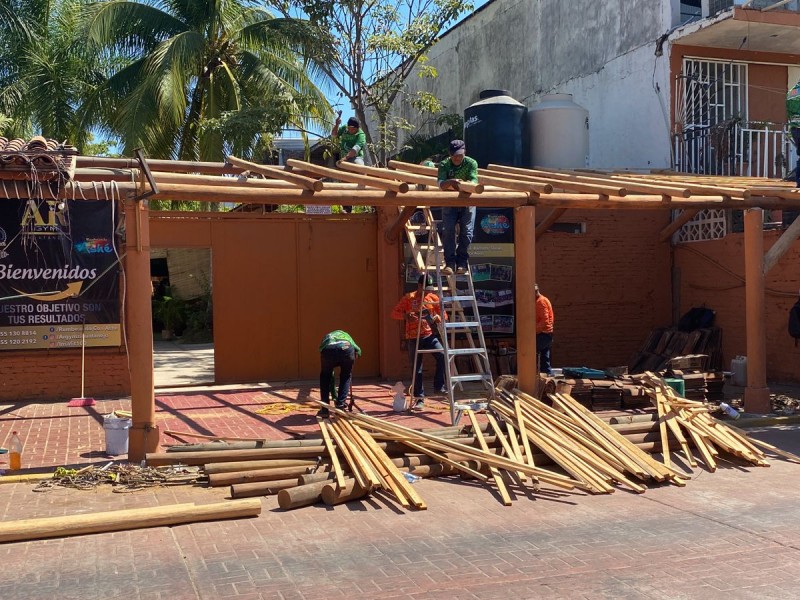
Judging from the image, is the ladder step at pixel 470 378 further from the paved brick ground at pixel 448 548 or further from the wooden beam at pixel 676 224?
the wooden beam at pixel 676 224

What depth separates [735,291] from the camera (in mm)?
14633

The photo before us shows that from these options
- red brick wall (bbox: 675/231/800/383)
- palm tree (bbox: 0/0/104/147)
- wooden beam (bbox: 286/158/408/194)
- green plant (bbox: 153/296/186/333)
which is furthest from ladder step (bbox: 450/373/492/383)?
green plant (bbox: 153/296/186/333)

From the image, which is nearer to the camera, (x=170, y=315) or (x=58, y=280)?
(x=58, y=280)

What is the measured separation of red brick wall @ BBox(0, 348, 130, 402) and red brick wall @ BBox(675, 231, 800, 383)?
404 inches

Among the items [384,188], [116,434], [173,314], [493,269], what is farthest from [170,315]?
[384,188]

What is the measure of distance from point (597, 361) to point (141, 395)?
9.51 m

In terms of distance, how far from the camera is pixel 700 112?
55.7 ft

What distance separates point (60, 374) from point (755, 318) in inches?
404

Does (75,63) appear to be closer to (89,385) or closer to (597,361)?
(89,385)

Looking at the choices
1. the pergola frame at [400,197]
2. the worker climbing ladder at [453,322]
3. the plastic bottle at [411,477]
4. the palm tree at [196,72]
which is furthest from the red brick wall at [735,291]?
the palm tree at [196,72]

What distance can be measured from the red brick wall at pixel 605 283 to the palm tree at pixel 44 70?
12.0 metres

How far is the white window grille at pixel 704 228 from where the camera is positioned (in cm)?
1511

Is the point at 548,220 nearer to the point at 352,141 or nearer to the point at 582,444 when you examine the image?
the point at 352,141

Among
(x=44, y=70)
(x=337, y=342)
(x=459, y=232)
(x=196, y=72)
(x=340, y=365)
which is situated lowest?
(x=340, y=365)
